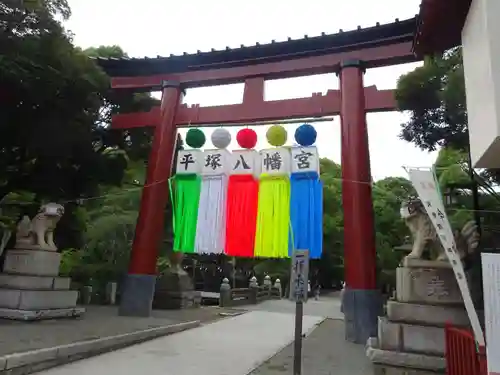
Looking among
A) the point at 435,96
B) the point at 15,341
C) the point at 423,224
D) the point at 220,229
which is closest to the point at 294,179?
the point at 220,229

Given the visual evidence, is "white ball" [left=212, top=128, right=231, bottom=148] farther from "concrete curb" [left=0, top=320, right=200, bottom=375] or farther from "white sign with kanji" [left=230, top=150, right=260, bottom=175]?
"concrete curb" [left=0, top=320, right=200, bottom=375]

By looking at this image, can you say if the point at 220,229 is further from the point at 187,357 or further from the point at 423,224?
the point at 423,224

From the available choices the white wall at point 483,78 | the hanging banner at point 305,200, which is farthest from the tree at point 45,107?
the white wall at point 483,78

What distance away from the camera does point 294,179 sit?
8531mm

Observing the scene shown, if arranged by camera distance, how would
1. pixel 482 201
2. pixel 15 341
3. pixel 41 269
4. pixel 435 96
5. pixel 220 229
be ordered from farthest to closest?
pixel 482 201 < pixel 41 269 < pixel 220 229 < pixel 435 96 < pixel 15 341

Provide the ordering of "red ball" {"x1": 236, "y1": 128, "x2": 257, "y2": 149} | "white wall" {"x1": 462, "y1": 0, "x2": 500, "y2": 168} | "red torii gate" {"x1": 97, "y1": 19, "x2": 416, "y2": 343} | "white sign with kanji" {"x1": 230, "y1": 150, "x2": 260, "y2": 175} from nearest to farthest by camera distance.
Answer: "white wall" {"x1": 462, "y1": 0, "x2": 500, "y2": 168}
"white sign with kanji" {"x1": 230, "y1": 150, "x2": 260, "y2": 175}
"red ball" {"x1": 236, "y1": 128, "x2": 257, "y2": 149}
"red torii gate" {"x1": 97, "y1": 19, "x2": 416, "y2": 343}

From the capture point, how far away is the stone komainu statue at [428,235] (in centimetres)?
713

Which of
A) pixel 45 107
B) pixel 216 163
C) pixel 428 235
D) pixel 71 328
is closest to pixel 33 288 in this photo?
pixel 71 328

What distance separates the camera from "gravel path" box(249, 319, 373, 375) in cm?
695

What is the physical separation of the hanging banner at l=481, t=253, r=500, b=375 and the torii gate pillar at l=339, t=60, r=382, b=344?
6033mm

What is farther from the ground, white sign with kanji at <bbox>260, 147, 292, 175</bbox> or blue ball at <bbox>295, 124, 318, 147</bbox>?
blue ball at <bbox>295, 124, 318, 147</bbox>

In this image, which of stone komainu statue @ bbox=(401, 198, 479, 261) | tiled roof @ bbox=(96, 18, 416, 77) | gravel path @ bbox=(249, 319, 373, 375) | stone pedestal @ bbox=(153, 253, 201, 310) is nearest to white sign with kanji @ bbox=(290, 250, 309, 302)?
gravel path @ bbox=(249, 319, 373, 375)

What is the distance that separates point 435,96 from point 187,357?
21.7ft

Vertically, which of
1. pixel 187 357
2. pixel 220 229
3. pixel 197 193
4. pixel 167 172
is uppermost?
pixel 167 172
